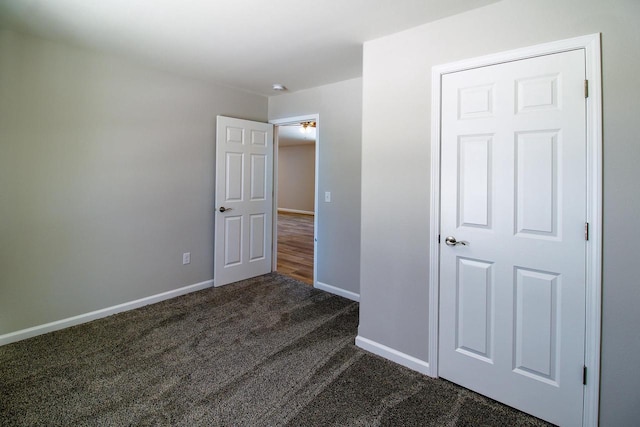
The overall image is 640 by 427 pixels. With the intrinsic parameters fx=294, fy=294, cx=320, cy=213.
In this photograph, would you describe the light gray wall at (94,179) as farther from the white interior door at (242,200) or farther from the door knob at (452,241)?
the door knob at (452,241)

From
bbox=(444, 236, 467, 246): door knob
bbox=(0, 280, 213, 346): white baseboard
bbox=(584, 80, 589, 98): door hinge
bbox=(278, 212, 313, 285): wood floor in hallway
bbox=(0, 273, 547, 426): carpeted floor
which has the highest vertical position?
bbox=(584, 80, 589, 98): door hinge

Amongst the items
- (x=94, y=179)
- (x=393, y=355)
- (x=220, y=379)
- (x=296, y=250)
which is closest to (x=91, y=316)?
(x=94, y=179)

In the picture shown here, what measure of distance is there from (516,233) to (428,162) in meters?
0.68

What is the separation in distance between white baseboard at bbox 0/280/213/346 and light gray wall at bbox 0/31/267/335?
0.05m

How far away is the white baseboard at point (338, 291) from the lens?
3297 mm

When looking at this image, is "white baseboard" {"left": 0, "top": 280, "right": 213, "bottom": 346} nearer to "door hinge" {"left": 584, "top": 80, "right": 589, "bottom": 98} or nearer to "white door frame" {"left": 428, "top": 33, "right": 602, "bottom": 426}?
"white door frame" {"left": 428, "top": 33, "right": 602, "bottom": 426}

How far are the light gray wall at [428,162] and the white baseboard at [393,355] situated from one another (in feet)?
0.13

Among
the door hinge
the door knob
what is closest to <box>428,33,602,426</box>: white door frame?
the door hinge

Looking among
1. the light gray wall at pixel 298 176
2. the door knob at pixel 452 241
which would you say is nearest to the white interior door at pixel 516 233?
the door knob at pixel 452 241

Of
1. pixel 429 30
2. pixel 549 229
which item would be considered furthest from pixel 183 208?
pixel 549 229

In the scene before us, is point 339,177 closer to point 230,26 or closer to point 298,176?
point 230,26

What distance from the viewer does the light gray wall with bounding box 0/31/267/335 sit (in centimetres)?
229

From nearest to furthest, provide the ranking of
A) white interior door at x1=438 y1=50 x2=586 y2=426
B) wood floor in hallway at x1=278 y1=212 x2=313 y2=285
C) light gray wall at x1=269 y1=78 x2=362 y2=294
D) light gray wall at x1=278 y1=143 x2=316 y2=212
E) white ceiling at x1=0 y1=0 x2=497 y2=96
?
1. white interior door at x1=438 y1=50 x2=586 y2=426
2. white ceiling at x1=0 y1=0 x2=497 y2=96
3. light gray wall at x1=269 y1=78 x2=362 y2=294
4. wood floor in hallway at x1=278 y1=212 x2=313 y2=285
5. light gray wall at x1=278 y1=143 x2=316 y2=212

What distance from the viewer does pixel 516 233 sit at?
170 centimetres
